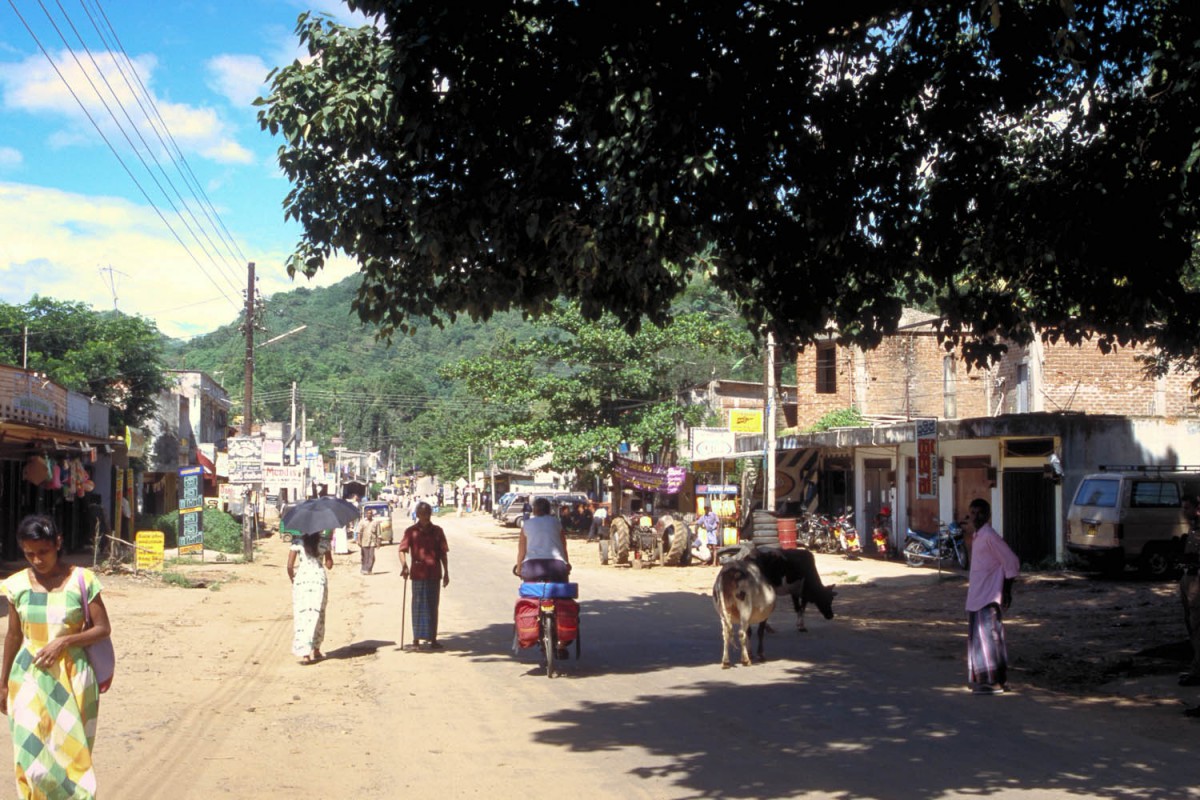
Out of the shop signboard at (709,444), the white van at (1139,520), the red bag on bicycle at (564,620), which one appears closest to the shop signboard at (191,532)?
the shop signboard at (709,444)

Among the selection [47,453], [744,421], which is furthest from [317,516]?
[744,421]

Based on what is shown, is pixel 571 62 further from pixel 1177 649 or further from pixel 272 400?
pixel 272 400

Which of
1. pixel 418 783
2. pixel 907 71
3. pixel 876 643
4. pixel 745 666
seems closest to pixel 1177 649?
pixel 876 643

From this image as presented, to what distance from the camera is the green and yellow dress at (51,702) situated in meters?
5.33

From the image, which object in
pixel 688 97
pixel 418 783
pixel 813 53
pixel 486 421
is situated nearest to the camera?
pixel 418 783

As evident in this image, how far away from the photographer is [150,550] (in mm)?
24531

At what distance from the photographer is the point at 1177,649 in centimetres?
1172

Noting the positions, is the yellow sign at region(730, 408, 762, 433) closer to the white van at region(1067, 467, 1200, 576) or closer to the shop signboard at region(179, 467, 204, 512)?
the white van at region(1067, 467, 1200, 576)

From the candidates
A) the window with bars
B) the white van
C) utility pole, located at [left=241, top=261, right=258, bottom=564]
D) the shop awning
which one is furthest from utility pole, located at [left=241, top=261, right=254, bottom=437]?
the white van

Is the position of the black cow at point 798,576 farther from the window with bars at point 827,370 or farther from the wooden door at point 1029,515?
the window with bars at point 827,370

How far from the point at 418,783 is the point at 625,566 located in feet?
76.4

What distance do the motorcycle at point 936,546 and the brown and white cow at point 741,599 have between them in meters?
13.3

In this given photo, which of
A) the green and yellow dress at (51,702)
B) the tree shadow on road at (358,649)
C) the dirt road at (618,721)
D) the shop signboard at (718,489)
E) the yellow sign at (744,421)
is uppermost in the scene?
the yellow sign at (744,421)

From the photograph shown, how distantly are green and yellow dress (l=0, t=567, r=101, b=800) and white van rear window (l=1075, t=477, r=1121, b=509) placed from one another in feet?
63.1
